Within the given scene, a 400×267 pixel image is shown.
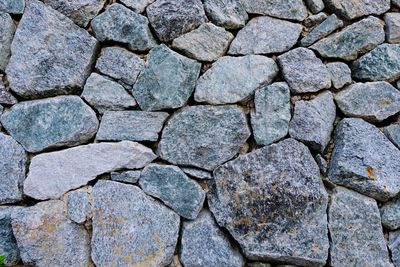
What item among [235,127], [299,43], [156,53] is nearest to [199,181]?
[235,127]

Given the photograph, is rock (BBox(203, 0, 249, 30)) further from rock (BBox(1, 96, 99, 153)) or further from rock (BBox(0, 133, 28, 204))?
rock (BBox(0, 133, 28, 204))

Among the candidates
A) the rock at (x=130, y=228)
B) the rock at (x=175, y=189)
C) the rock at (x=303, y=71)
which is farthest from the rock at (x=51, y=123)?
the rock at (x=303, y=71)

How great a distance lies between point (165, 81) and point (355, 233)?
42.1 inches

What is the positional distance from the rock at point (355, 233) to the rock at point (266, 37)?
74cm

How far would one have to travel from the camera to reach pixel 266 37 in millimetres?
1607

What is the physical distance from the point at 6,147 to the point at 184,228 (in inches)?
35.0

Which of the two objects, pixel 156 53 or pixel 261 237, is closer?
pixel 261 237

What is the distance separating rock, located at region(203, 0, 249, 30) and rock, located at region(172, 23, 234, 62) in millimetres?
43

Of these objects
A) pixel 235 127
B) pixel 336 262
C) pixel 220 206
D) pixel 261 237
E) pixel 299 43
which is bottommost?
pixel 336 262

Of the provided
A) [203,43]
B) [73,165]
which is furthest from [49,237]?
[203,43]

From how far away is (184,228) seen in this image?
1534 millimetres

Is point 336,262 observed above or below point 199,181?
below

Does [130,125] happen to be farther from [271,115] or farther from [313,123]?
[313,123]

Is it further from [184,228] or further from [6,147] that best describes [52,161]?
[184,228]
